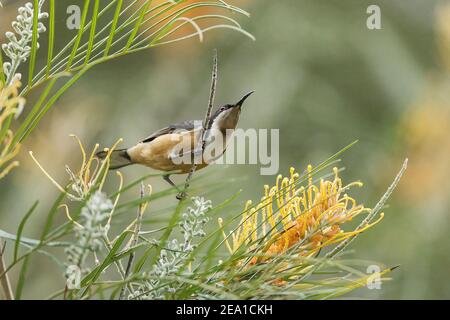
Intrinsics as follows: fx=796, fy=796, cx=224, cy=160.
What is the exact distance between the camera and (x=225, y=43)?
3.14 m

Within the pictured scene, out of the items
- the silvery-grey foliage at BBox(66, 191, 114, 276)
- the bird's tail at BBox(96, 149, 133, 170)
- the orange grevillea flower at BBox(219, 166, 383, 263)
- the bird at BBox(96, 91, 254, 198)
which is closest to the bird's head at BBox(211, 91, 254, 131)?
the bird at BBox(96, 91, 254, 198)

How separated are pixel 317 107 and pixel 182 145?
1343 millimetres

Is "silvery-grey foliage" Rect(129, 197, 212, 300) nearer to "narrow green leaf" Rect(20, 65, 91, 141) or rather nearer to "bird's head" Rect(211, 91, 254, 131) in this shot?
"narrow green leaf" Rect(20, 65, 91, 141)

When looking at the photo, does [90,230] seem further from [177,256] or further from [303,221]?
[303,221]

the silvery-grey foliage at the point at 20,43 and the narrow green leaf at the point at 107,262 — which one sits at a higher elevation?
the silvery-grey foliage at the point at 20,43

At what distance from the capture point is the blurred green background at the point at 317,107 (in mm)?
2094

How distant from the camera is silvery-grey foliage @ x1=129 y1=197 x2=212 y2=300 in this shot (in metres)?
0.63

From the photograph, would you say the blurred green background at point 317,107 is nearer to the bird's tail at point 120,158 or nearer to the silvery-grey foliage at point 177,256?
the bird's tail at point 120,158

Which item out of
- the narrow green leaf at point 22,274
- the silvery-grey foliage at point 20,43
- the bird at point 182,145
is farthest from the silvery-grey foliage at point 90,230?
the bird at point 182,145

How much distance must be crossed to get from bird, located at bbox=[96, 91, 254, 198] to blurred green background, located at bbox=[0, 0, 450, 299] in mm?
463

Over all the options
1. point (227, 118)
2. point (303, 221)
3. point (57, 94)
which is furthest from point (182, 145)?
point (57, 94)

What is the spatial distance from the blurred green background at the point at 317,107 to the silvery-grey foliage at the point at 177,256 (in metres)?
1.24

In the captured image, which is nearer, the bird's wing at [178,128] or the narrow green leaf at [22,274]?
the narrow green leaf at [22,274]
